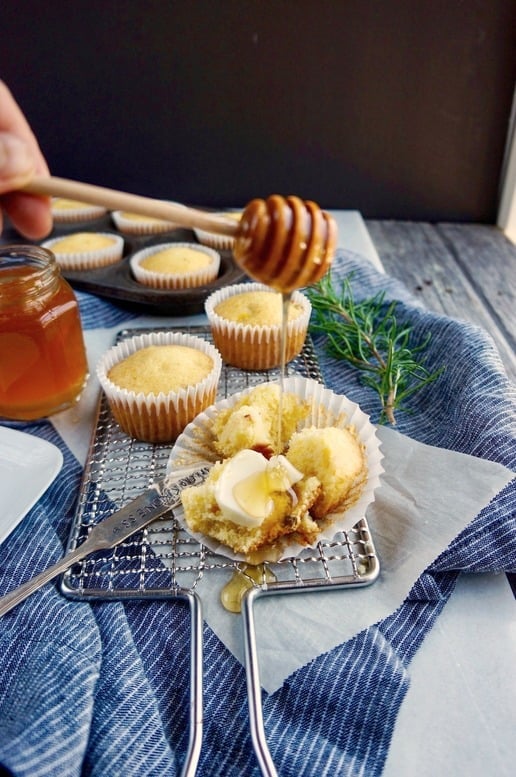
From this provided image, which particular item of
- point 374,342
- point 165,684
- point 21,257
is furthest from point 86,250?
point 165,684

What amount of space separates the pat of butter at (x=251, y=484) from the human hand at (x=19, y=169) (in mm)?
685

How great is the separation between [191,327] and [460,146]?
1.81m

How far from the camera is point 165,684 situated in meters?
1.18

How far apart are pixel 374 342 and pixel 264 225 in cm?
106

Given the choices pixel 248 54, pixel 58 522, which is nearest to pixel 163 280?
pixel 58 522

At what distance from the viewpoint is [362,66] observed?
118 inches

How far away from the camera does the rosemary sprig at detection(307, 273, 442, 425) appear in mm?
1858

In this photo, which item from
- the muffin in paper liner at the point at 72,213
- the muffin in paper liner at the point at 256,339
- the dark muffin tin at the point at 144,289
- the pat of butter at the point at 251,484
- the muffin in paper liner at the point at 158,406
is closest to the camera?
the pat of butter at the point at 251,484

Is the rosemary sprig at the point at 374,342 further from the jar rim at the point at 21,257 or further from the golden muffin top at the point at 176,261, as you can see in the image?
the jar rim at the point at 21,257

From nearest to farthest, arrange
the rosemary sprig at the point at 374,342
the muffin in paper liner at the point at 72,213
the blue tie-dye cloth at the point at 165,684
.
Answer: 1. the blue tie-dye cloth at the point at 165,684
2. the rosemary sprig at the point at 374,342
3. the muffin in paper liner at the point at 72,213

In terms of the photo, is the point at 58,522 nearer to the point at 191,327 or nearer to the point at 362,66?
the point at 191,327

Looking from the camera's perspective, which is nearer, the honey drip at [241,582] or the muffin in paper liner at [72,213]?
the honey drip at [241,582]

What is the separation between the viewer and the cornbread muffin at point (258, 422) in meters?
1.53

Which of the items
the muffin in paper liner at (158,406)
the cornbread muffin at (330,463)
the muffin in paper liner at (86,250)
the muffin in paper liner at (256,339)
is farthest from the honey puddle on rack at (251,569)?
the muffin in paper liner at (86,250)
